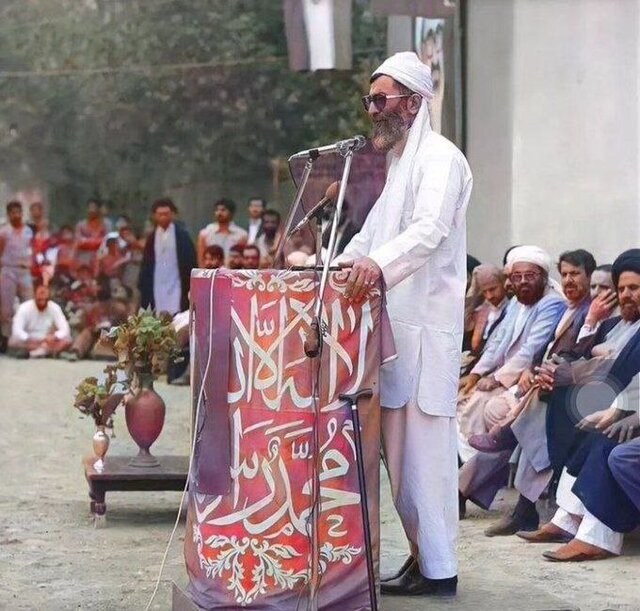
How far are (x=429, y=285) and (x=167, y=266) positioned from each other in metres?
11.0

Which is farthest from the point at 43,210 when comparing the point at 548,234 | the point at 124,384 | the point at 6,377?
the point at 124,384

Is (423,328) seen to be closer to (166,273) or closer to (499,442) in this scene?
(499,442)

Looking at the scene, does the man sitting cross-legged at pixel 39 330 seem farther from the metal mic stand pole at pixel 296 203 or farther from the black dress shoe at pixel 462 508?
the metal mic stand pole at pixel 296 203

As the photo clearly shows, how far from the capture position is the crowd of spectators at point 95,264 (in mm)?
16688

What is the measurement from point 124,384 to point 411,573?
239cm

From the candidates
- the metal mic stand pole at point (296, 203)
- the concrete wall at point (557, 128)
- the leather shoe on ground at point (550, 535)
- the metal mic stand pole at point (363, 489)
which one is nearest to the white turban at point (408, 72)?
the metal mic stand pole at point (296, 203)

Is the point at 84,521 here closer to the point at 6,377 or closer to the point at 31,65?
the point at 6,377

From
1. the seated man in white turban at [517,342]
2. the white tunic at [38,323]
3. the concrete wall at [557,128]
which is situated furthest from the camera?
the white tunic at [38,323]

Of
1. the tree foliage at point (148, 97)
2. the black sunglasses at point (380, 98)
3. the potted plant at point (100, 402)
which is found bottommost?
the potted plant at point (100, 402)

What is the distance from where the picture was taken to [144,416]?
7957 mm

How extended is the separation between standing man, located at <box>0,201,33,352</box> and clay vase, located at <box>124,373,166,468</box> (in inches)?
407

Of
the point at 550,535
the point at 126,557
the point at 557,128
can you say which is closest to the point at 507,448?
the point at 550,535

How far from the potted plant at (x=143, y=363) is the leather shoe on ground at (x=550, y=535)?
72.6 inches

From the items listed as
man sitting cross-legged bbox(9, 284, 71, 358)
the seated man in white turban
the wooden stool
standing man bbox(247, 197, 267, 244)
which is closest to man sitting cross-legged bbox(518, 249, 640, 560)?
the seated man in white turban
